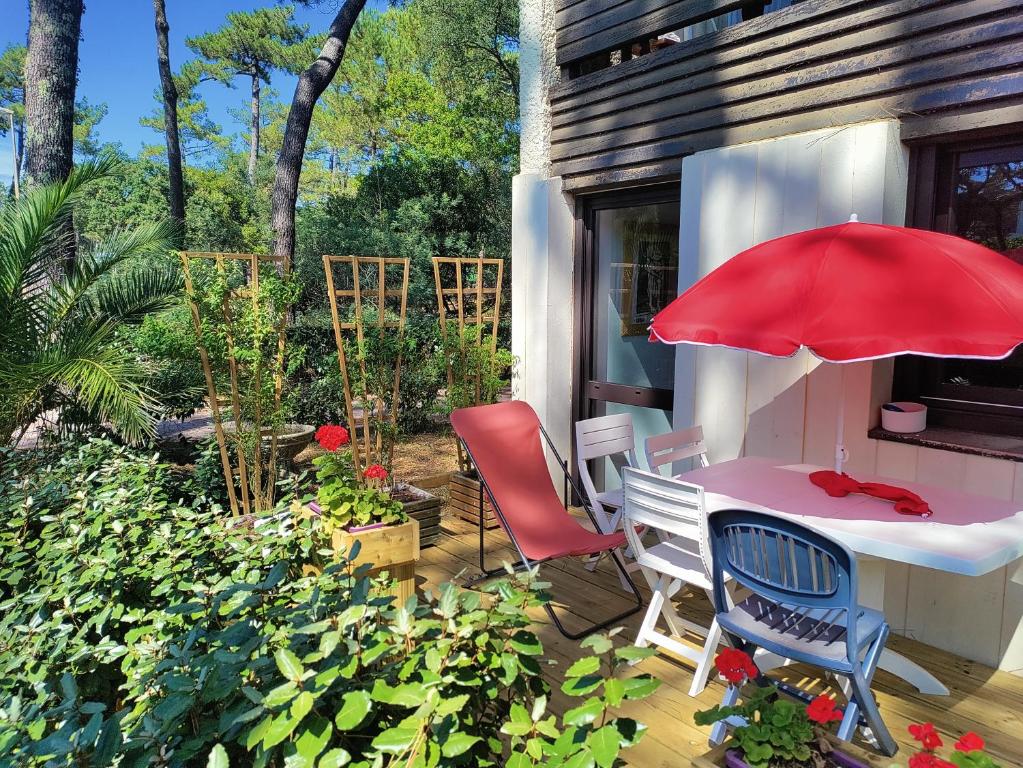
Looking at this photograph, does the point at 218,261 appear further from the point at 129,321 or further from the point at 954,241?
the point at 954,241

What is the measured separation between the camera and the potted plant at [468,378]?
17.7 feet

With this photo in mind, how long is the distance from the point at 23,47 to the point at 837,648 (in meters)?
42.7

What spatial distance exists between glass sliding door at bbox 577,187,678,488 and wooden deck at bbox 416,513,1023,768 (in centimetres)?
154

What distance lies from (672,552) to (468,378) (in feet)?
9.34

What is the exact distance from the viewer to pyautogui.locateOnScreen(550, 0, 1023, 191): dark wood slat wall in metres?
3.17

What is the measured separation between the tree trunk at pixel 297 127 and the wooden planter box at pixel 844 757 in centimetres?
829

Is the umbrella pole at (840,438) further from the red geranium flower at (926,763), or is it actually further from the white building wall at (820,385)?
the red geranium flower at (926,763)

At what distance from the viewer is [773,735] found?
1.58 m

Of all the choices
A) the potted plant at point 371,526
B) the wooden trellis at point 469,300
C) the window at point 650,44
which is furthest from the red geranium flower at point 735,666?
the window at point 650,44

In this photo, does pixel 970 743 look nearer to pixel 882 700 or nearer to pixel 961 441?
pixel 882 700

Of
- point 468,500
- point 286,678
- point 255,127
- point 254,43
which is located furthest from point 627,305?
point 255,127

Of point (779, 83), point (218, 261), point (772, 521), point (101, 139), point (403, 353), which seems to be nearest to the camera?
point (772, 521)

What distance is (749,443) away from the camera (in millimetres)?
4125

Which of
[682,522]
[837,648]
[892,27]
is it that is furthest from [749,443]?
[892,27]
